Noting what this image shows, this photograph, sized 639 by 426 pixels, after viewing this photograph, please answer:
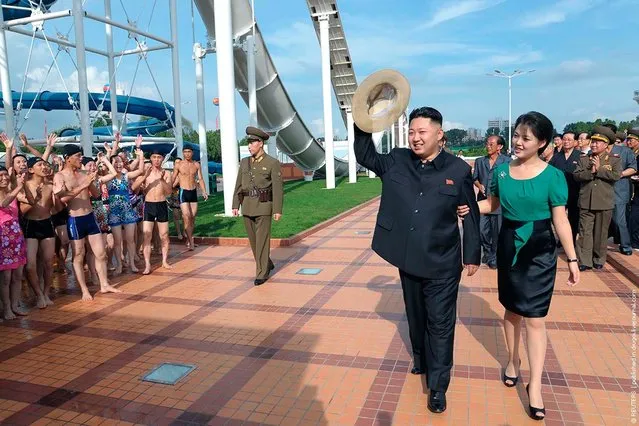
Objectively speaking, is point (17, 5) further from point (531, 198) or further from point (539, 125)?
point (531, 198)

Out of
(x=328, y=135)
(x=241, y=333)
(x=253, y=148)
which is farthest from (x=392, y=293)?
(x=328, y=135)

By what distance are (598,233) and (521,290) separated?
4314 millimetres

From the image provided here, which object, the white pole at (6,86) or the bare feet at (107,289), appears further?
the white pole at (6,86)

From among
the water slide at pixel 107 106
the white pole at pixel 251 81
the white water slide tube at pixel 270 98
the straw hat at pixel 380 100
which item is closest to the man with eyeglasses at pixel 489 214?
the straw hat at pixel 380 100

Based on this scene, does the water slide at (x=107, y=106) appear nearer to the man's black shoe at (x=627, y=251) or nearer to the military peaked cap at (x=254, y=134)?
the military peaked cap at (x=254, y=134)

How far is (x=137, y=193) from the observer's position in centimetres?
723

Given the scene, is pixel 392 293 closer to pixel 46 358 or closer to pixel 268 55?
pixel 46 358

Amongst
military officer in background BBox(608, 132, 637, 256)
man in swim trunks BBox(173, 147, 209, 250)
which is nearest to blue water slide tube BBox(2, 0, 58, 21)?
man in swim trunks BBox(173, 147, 209, 250)

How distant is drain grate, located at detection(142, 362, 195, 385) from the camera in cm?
360

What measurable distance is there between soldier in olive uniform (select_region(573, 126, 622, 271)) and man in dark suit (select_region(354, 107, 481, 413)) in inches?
162

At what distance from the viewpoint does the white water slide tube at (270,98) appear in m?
16.9

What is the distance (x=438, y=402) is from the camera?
9.71ft

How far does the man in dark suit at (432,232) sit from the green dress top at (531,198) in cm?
23

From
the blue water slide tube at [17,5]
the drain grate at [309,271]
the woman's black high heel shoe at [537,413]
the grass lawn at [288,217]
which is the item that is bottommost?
the drain grate at [309,271]
